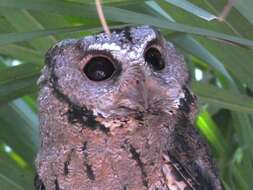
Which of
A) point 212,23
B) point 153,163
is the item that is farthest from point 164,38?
point 153,163

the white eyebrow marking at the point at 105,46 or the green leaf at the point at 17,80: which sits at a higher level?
the green leaf at the point at 17,80

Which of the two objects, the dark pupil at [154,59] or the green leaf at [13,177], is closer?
the dark pupil at [154,59]

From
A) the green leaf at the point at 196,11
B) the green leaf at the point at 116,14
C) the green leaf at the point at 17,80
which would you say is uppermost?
the green leaf at the point at 17,80

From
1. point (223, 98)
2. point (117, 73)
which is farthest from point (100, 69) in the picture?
point (223, 98)

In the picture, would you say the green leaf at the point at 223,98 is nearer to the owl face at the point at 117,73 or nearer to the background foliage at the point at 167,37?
the background foliage at the point at 167,37

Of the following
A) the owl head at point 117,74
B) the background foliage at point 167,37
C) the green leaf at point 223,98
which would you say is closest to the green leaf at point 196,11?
the background foliage at point 167,37

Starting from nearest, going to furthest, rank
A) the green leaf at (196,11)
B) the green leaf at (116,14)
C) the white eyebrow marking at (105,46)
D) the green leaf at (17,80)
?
the green leaf at (196,11)
the green leaf at (116,14)
the white eyebrow marking at (105,46)
the green leaf at (17,80)

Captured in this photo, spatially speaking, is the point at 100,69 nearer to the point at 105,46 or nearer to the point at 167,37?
the point at 105,46
